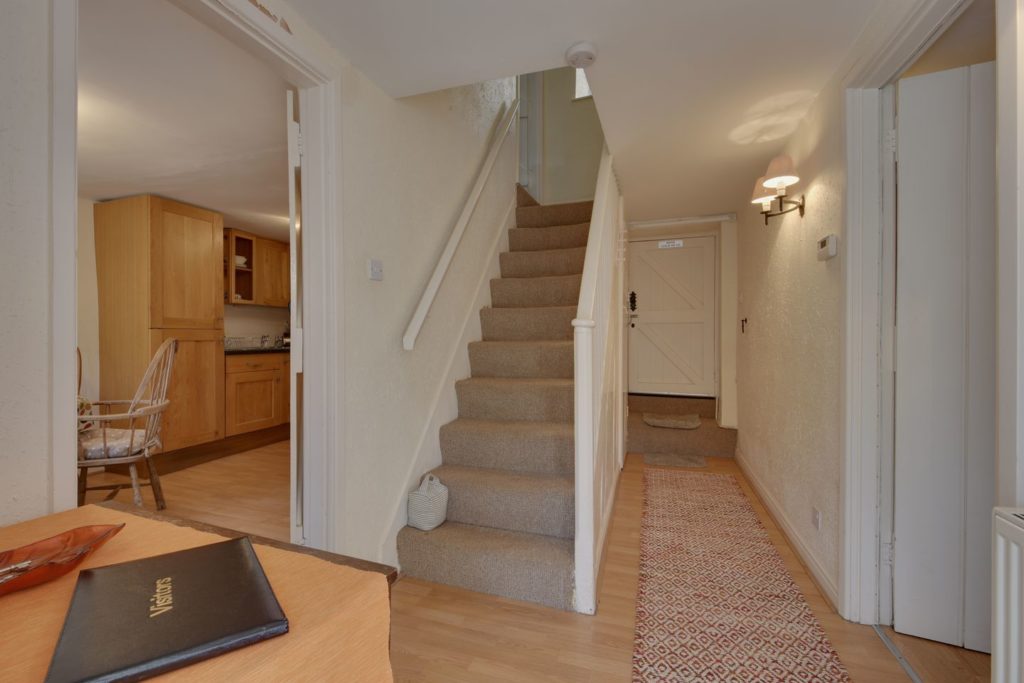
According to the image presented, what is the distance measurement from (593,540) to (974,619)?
4.26ft

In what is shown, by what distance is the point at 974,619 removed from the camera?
4.77 feet

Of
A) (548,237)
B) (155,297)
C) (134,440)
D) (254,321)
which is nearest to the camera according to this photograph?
(134,440)

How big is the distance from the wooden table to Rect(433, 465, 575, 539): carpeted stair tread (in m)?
1.39

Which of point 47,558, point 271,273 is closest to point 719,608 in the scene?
point 47,558

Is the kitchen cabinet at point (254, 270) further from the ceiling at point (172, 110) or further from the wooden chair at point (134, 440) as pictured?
the wooden chair at point (134, 440)

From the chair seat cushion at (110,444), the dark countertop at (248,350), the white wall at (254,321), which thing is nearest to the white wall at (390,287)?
the chair seat cushion at (110,444)

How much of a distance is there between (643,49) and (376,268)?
1391 mm

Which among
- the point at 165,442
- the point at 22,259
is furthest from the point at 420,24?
the point at 165,442

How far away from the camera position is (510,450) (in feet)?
7.20

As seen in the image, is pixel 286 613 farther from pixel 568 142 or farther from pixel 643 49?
pixel 568 142

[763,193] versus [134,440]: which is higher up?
[763,193]

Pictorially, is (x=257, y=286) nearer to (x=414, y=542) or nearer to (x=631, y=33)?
(x=414, y=542)

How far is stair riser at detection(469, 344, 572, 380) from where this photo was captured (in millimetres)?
2559

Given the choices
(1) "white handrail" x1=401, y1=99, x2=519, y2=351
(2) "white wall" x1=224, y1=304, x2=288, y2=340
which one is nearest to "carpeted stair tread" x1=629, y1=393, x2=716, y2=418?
(1) "white handrail" x1=401, y1=99, x2=519, y2=351
